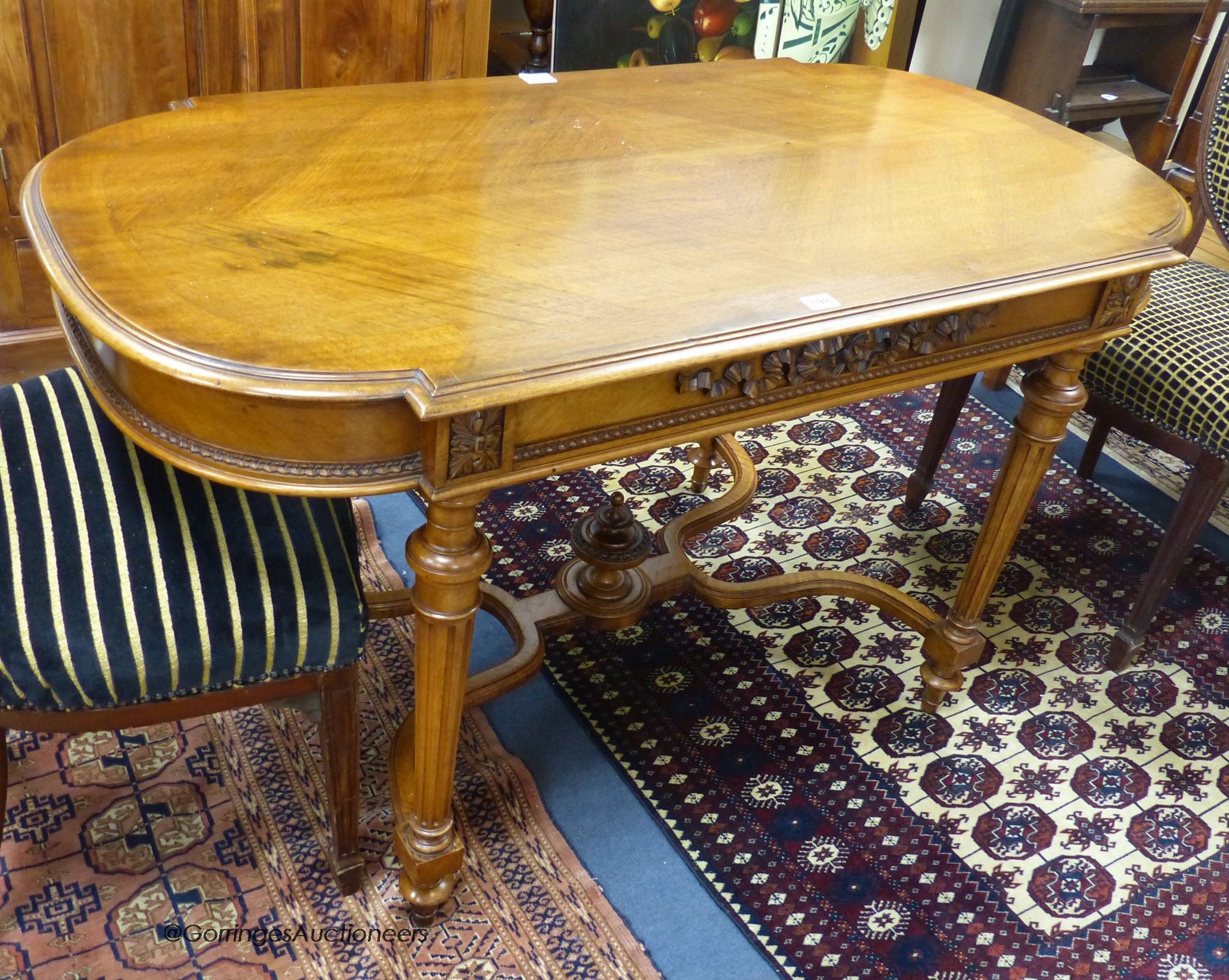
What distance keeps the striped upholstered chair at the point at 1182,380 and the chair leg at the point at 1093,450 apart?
0.37m

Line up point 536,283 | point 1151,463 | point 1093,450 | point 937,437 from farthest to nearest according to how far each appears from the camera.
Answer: point 1151,463 < point 1093,450 < point 937,437 < point 536,283

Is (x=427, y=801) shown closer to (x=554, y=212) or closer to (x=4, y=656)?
(x=4, y=656)

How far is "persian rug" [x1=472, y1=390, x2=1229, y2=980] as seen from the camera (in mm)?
1623

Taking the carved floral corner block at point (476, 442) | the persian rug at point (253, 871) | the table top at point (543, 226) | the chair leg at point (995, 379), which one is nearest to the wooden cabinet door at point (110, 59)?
the table top at point (543, 226)

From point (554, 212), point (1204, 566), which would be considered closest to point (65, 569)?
point (554, 212)

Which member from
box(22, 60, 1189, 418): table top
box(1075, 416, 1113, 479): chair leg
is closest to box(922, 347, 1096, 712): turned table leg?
box(22, 60, 1189, 418): table top

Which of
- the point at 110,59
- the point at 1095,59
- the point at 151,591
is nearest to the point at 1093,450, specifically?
the point at 1095,59

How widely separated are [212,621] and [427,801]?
1.24 ft

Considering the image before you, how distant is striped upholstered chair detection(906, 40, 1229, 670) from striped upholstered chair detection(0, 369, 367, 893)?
133 centimetres

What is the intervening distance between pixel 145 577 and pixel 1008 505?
1218 millimetres

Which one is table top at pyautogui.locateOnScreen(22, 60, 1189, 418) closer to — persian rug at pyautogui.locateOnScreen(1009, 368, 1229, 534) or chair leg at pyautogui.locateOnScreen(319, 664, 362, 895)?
chair leg at pyautogui.locateOnScreen(319, 664, 362, 895)

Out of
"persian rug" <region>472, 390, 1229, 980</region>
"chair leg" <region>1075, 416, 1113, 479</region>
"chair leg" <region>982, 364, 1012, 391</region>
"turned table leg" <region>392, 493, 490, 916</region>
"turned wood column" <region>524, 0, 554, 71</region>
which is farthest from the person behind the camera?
"chair leg" <region>982, 364, 1012, 391</region>

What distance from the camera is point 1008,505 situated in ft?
5.74

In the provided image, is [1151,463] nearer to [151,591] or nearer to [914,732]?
[914,732]
